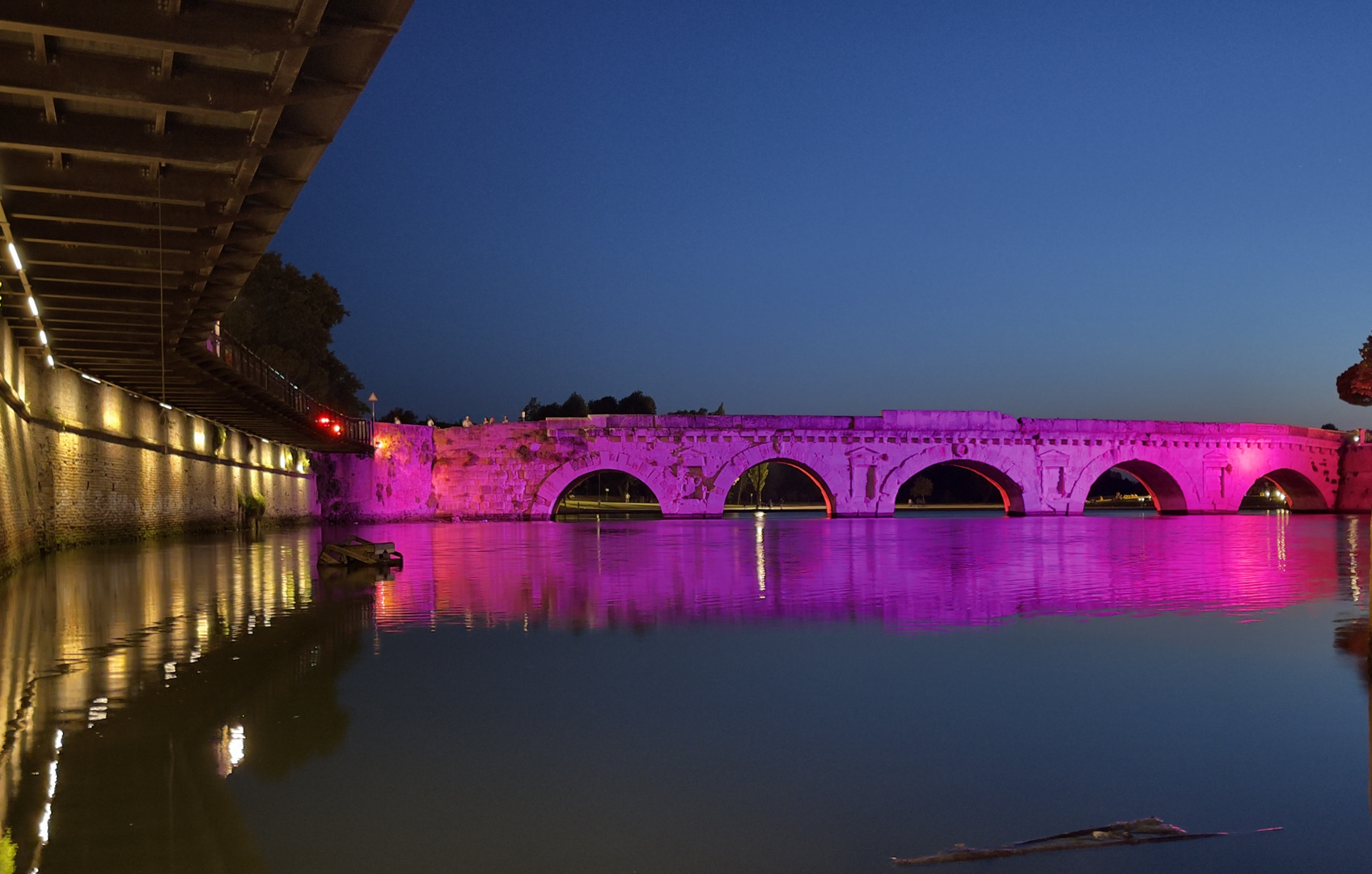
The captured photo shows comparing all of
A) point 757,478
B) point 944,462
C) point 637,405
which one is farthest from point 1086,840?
point 637,405

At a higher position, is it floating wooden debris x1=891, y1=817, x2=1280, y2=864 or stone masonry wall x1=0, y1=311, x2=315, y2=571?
stone masonry wall x1=0, y1=311, x2=315, y2=571

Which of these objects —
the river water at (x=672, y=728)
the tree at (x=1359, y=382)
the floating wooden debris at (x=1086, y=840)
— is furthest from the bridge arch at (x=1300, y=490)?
the floating wooden debris at (x=1086, y=840)

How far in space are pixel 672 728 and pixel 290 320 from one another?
49.3 m

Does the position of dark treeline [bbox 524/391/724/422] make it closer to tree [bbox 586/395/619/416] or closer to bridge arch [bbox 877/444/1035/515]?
tree [bbox 586/395/619/416]

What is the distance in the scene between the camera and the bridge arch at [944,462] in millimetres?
48438

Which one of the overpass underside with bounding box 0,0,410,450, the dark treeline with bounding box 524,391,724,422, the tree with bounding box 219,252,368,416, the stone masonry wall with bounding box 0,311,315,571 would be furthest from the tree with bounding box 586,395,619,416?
the overpass underside with bounding box 0,0,410,450

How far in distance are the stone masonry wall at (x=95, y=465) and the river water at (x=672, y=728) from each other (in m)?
6.59

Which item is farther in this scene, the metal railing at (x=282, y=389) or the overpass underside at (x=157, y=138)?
the metal railing at (x=282, y=389)

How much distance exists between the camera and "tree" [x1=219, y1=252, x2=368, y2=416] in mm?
47294

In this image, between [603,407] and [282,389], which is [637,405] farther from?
[282,389]

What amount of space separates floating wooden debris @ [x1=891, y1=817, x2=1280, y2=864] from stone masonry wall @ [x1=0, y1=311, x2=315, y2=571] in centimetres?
1556

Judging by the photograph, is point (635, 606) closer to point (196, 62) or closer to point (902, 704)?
point (902, 704)

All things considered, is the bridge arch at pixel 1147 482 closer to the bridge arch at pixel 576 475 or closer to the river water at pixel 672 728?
the bridge arch at pixel 576 475

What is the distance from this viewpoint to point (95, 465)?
2317 centimetres
